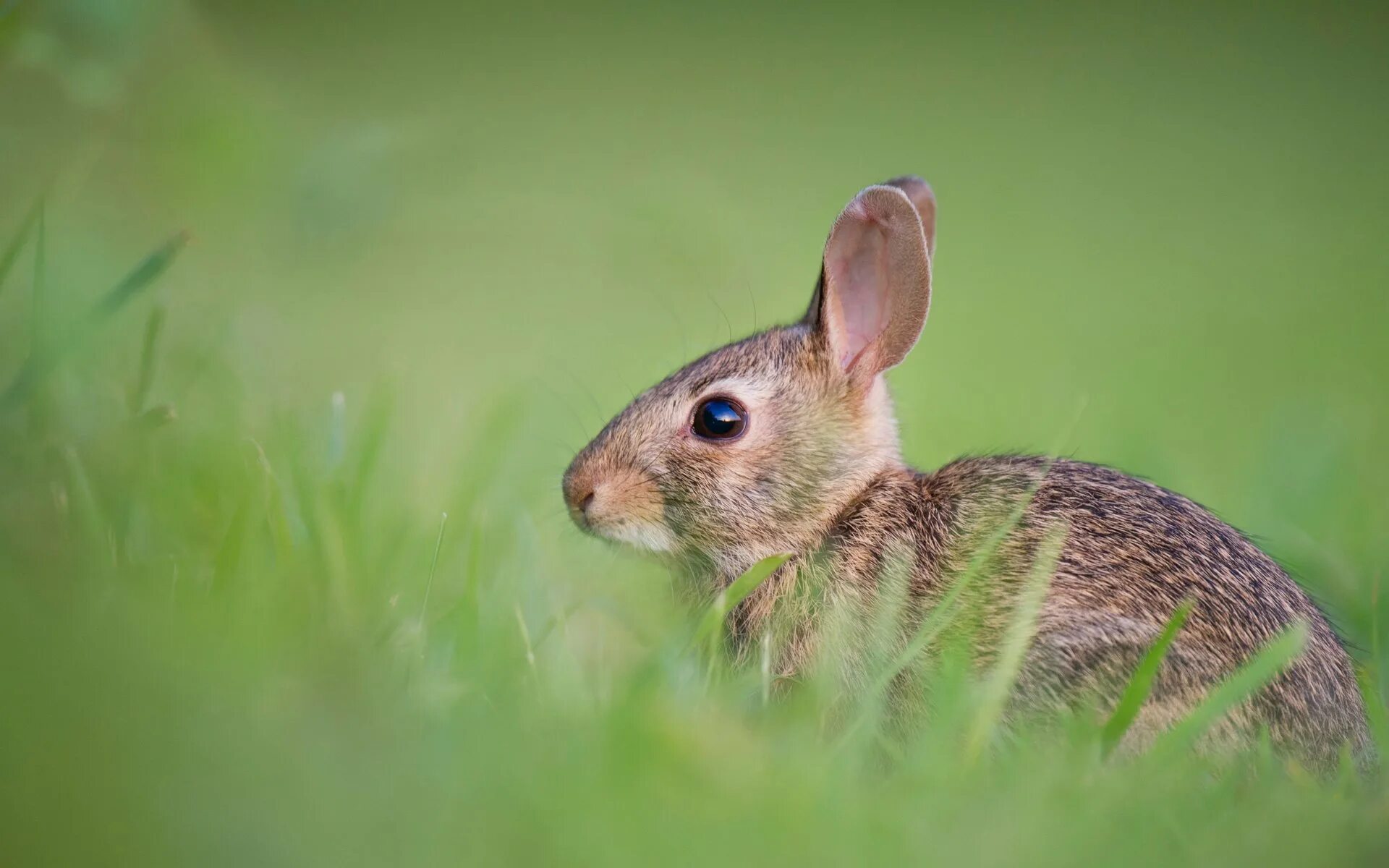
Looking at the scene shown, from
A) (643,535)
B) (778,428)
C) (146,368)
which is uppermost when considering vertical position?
(146,368)

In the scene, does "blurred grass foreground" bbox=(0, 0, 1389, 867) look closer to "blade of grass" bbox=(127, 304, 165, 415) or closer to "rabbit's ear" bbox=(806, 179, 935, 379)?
"blade of grass" bbox=(127, 304, 165, 415)

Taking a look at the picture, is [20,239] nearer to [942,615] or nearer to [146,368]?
[146,368]

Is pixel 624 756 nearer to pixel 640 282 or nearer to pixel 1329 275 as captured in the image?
pixel 640 282

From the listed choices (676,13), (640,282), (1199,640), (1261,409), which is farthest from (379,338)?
(676,13)

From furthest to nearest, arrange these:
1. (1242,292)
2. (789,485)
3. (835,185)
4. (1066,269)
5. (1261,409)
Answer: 1. (835,185)
2. (1066,269)
3. (1242,292)
4. (1261,409)
5. (789,485)

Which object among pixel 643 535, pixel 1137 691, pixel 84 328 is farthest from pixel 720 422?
pixel 84 328

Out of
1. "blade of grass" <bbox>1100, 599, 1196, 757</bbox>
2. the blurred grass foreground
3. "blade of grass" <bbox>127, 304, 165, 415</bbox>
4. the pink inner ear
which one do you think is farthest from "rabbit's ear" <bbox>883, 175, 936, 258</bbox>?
"blade of grass" <bbox>127, 304, 165, 415</bbox>
